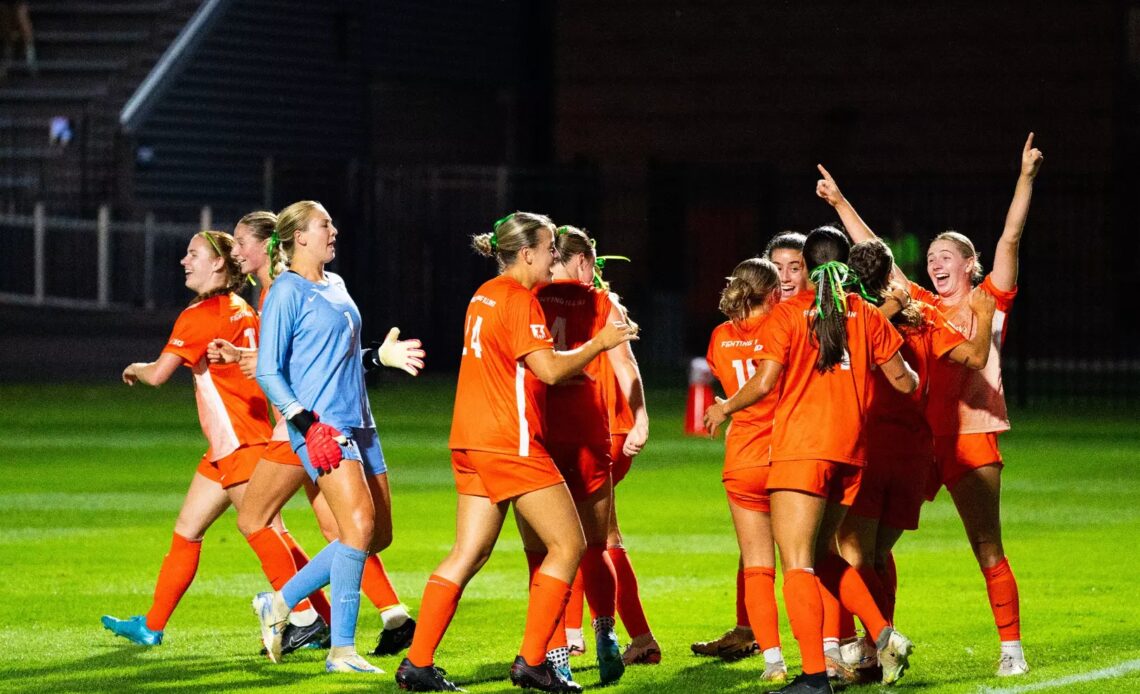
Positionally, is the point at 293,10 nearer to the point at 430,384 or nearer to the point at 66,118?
the point at 66,118

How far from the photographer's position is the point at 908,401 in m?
7.81

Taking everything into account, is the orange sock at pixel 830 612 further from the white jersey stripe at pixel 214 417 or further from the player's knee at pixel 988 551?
the white jersey stripe at pixel 214 417

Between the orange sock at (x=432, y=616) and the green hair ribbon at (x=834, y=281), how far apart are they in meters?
1.81

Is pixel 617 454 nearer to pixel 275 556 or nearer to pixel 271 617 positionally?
pixel 275 556

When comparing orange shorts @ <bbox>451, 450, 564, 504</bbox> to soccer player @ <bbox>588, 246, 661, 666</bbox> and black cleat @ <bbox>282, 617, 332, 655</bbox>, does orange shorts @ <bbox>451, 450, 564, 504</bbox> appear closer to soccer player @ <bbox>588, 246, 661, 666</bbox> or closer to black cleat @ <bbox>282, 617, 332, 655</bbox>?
soccer player @ <bbox>588, 246, 661, 666</bbox>

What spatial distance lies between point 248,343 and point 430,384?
65.4 ft

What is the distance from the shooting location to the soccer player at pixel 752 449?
7.61 metres

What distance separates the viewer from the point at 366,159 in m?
35.5

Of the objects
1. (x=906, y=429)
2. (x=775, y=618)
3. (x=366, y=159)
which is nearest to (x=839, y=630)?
(x=775, y=618)

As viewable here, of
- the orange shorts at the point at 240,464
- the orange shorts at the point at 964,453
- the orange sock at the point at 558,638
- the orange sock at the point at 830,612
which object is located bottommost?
the orange sock at the point at 558,638

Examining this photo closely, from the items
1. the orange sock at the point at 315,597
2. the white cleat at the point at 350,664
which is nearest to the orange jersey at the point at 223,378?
the orange sock at the point at 315,597

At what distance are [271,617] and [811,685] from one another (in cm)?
241

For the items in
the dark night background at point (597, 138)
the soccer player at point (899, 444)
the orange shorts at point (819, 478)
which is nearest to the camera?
the orange shorts at point (819, 478)

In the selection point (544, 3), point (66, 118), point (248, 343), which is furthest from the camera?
point (544, 3)
